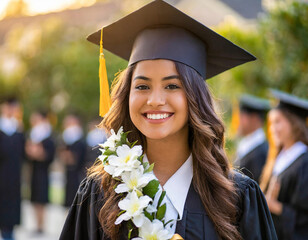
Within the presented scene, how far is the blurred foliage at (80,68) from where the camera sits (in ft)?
20.2

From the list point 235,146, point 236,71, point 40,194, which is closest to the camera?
point 236,71

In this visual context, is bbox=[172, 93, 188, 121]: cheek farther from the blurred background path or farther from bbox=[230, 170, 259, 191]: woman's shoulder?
the blurred background path

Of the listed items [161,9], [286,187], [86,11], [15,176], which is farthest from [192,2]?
[161,9]

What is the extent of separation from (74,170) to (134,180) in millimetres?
7989

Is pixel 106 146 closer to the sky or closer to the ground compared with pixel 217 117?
closer to the ground

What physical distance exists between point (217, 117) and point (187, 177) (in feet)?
1.15

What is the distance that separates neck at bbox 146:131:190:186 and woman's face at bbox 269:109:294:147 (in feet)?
6.89

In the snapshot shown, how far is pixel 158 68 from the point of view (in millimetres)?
2260

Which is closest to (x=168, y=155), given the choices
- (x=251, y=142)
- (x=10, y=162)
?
(x=251, y=142)

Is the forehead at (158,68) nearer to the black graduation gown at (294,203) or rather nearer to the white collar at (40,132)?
the black graduation gown at (294,203)

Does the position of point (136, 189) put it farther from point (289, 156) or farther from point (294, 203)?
point (289, 156)

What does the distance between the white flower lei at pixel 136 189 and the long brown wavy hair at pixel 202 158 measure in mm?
89

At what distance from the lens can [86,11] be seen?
31266 mm

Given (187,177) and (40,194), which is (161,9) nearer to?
(187,177)
